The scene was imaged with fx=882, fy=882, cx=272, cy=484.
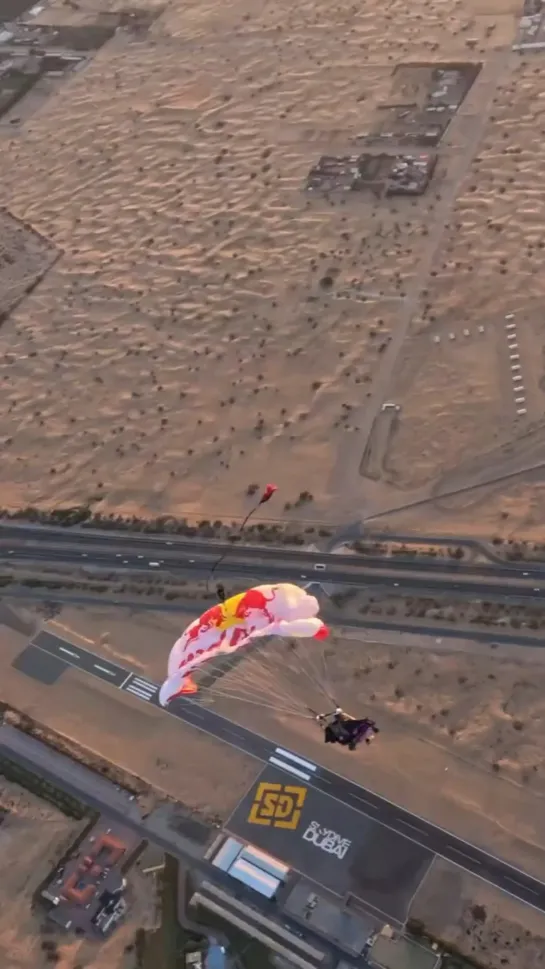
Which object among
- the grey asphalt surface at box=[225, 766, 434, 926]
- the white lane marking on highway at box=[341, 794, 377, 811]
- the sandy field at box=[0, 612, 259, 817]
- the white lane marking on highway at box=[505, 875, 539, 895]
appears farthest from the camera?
→ the sandy field at box=[0, 612, 259, 817]

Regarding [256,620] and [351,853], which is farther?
[351,853]

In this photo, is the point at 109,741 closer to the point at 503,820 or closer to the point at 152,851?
the point at 152,851

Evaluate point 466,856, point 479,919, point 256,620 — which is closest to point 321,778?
point 466,856

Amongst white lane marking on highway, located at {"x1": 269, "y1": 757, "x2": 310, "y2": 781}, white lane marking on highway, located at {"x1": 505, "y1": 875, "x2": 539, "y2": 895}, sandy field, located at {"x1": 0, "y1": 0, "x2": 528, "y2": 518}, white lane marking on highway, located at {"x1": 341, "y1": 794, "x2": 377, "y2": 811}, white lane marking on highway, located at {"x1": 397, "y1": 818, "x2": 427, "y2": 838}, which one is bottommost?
white lane marking on highway, located at {"x1": 269, "y1": 757, "x2": 310, "y2": 781}

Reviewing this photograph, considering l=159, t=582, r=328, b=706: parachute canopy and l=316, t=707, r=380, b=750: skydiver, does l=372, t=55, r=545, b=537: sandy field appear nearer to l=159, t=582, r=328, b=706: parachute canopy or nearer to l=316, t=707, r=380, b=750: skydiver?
l=316, t=707, r=380, b=750: skydiver

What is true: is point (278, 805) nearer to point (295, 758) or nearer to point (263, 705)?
point (295, 758)

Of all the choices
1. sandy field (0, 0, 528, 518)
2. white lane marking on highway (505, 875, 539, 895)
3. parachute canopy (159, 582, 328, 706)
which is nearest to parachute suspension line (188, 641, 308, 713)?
sandy field (0, 0, 528, 518)

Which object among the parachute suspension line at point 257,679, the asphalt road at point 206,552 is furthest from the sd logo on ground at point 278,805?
the asphalt road at point 206,552
